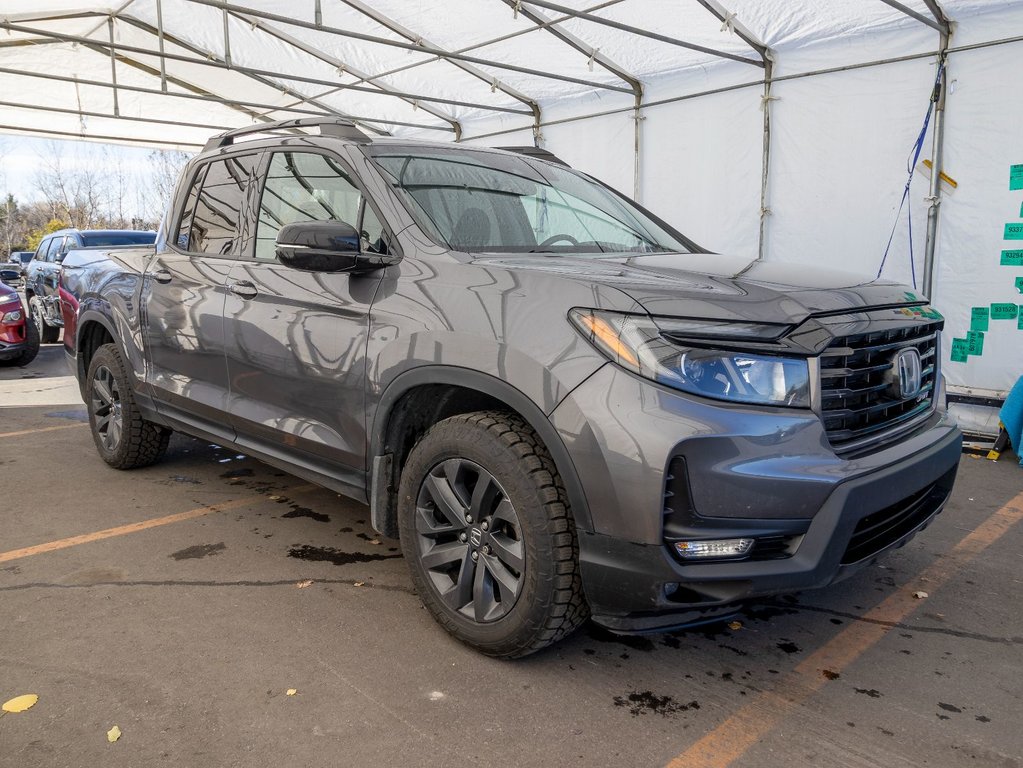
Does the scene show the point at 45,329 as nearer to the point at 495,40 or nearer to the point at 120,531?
the point at 495,40

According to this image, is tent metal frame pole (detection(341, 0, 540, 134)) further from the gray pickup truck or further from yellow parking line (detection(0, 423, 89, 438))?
the gray pickup truck

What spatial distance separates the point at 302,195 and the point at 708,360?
2.06 meters

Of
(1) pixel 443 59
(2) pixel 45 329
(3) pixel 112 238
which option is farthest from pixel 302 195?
(2) pixel 45 329

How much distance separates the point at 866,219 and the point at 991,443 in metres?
2.51

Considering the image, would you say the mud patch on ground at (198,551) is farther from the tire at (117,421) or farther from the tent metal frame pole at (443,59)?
the tent metal frame pole at (443,59)

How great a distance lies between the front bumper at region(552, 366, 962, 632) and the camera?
2127 millimetres

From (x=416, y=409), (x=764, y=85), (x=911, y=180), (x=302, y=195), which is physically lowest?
(x=416, y=409)

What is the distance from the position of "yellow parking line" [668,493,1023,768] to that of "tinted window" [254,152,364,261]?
87.7 inches

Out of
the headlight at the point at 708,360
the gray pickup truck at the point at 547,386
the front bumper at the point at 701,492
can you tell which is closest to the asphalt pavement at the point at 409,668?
the gray pickup truck at the point at 547,386

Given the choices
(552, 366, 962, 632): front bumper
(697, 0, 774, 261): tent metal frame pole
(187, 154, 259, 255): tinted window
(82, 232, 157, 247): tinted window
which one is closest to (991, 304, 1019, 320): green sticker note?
(697, 0, 774, 261): tent metal frame pole

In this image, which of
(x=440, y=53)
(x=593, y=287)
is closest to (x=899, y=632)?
(x=593, y=287)

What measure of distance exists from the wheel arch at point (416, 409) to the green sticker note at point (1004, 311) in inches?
227

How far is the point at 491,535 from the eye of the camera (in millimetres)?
2555

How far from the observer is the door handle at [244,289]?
345cm
